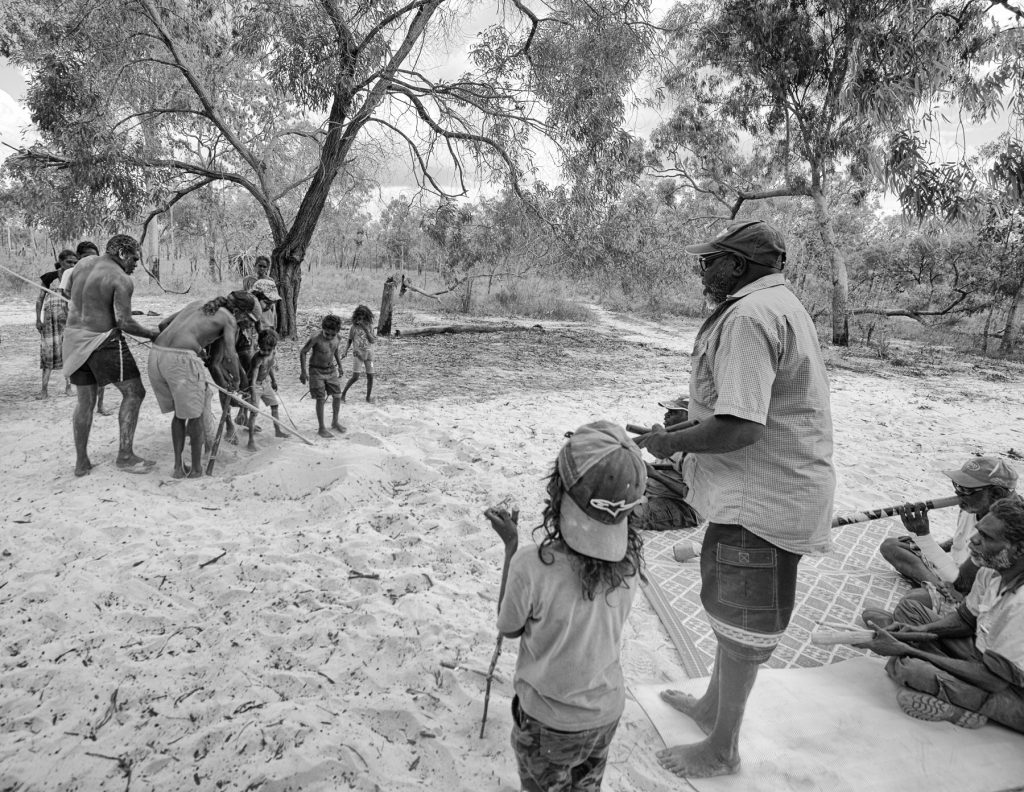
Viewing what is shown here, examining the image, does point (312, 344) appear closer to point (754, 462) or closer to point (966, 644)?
point (754, 462)

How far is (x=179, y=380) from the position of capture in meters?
3.90

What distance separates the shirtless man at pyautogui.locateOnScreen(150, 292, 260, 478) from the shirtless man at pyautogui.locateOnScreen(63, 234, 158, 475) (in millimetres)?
160

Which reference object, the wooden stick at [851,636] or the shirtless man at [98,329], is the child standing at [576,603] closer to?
the wooden stick at [851,636]

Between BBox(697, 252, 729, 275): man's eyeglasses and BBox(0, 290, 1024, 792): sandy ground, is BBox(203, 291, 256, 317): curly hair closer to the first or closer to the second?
BBox(0, 290, 1024, 792): sandy ground

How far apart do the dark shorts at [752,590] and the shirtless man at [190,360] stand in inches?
141

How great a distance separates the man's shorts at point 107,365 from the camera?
12.7 feet

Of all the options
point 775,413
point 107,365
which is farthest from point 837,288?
point 107,365

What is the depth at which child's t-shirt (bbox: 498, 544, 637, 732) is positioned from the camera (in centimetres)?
140

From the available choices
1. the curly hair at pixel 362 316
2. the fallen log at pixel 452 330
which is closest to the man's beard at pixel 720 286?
the curly hair at pixel 362 316

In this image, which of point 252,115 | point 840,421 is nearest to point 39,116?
point 252,115

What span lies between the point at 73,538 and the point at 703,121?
2011cm

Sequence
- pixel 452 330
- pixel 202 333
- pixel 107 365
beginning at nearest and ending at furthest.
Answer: pixel 107 365, pixel 202 333, pixel 452 330

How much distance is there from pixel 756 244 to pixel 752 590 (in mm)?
1001

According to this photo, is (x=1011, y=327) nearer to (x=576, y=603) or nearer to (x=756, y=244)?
(x=756, y=244)
